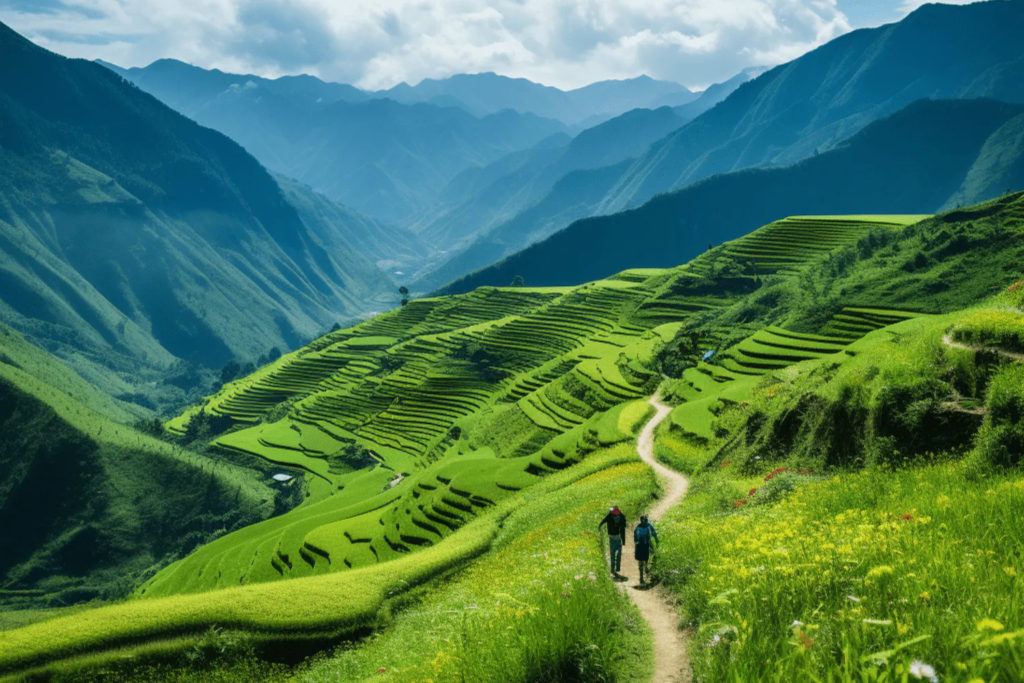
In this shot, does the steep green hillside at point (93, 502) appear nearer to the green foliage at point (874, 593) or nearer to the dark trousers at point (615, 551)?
the dark trousers at point (615, 551)

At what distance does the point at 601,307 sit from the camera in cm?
12244

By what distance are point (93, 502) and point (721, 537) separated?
154 m

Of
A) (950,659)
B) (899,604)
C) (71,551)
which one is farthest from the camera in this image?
(71,551)

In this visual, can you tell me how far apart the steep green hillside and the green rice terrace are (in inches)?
1960

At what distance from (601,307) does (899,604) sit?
118 meters

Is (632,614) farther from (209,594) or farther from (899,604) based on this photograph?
(209,594)

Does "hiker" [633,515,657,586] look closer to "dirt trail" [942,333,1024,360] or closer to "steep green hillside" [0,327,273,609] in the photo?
"dirt trail" [942,333,1024,360]

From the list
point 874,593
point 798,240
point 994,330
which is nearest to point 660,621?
point 874,593

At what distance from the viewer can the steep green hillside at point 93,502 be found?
115m

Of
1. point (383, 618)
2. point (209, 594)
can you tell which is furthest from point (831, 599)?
point (209, 594)

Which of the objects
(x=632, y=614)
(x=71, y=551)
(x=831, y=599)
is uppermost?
(x=831, y=599)

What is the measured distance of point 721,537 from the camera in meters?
13.0

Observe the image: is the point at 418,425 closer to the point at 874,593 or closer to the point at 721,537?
the point at 721,537

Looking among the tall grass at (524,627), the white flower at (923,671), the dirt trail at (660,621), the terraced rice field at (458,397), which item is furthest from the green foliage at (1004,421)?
the terraced rice field at (458,397)
